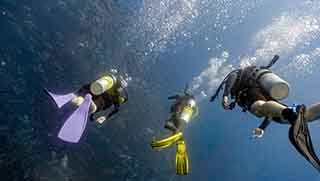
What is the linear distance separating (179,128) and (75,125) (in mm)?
1698

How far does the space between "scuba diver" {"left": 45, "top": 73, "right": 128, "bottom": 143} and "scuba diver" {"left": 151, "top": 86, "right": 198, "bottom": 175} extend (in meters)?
1.13

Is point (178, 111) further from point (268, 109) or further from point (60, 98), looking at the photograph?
point (60, 98)

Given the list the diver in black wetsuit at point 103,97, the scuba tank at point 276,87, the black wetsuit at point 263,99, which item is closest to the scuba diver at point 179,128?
the black wetsuit at point 263,99

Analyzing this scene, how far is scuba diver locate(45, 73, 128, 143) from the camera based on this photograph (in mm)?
5434

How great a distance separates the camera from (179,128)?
5984 millimetres

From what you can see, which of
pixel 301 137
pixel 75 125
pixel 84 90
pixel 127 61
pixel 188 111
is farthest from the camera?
pixel 127 61

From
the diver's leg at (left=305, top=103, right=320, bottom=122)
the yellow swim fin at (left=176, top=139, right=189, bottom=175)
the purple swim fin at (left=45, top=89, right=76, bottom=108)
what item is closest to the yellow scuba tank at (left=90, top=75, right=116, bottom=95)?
the purple swim fin at (left=45, top=89, right=76, bottom=108)

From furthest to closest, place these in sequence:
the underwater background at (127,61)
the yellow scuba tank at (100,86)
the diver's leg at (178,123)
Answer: the underwater background at (127,61) < the yellow scuba tank at (100,86) < the diver's leg at (178,123)

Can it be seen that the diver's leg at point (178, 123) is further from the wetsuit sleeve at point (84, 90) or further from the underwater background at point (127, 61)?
the underwater background at point (127, 61)

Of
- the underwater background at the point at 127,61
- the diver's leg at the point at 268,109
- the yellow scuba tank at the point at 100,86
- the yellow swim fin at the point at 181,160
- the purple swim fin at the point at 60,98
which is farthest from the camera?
the underwater background at the point at 127,61

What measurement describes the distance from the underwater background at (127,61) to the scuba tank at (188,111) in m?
10.6

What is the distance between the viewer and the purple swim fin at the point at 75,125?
5.37 meters

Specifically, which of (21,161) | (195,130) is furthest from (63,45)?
(195,130)

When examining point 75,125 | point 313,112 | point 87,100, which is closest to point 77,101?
point 87,100
